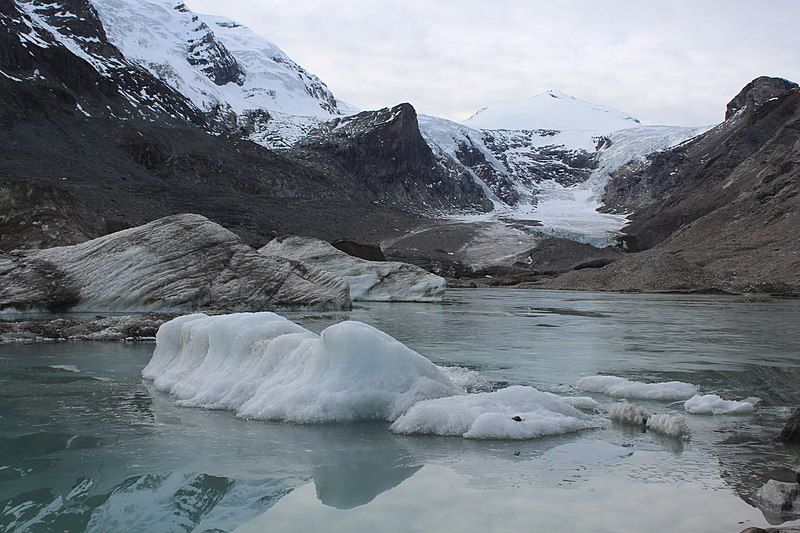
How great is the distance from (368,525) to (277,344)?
4.81 meters

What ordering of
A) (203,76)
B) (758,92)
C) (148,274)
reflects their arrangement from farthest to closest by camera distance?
(203,76) < (758,92) < (148,274)

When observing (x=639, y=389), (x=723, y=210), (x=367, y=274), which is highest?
(x=723, y=210)

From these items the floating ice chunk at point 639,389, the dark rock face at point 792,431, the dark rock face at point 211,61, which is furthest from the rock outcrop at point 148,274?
the dark rock face at point 211,61

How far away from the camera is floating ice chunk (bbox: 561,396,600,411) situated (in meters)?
9.30

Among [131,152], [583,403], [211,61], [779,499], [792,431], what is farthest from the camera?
[211,61]

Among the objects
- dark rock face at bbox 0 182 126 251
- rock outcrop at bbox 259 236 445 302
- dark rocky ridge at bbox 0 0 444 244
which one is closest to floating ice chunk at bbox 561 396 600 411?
dark rock face at bbox 0 182 126 251

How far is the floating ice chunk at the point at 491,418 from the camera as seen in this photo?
25.0ft

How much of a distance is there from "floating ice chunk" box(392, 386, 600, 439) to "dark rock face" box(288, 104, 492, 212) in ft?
480

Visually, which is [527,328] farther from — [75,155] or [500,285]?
[75,155]

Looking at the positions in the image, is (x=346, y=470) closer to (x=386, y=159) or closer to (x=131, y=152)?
(x=131, y=152)

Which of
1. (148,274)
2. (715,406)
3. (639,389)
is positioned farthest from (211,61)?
(715,406)

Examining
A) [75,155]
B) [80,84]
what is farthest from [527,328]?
[80,84]

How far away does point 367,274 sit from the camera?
40406 mm

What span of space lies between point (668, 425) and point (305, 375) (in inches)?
163
